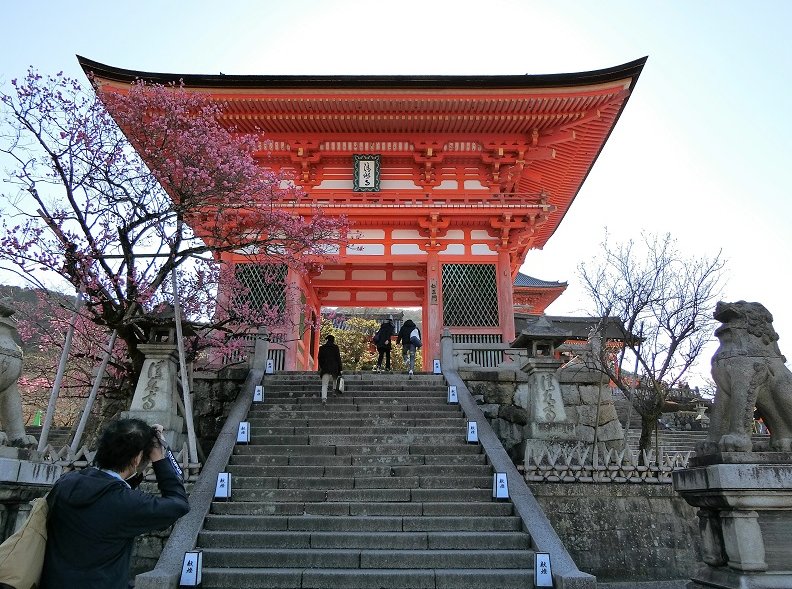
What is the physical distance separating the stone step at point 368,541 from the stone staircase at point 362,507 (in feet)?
0.04

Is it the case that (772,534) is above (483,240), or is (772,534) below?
below

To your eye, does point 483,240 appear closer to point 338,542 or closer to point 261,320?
point 261,320

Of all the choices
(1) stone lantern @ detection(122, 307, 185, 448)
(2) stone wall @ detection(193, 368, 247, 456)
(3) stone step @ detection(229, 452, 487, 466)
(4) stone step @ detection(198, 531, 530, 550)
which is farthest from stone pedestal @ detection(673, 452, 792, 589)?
(2) stone wall @ detection(193, 368, 247, 456)

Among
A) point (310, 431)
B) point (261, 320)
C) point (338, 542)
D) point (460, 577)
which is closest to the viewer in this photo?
point (460, 577)

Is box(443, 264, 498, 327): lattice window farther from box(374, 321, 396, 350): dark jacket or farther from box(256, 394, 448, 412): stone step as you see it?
box(256, 394, 448, 412): stone step

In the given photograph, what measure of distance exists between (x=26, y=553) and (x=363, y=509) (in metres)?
5.11

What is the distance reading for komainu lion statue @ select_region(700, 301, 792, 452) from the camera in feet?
14.8

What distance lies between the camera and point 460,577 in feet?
18.1

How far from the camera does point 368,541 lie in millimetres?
6164

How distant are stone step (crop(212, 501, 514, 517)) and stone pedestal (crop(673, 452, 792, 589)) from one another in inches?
111

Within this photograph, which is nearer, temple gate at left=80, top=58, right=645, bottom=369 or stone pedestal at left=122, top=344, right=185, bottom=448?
stone pedestal at left=122, top=344, right=185, bottom=448

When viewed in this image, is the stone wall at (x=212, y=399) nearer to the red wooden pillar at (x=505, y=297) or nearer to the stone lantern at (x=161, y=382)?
the stone lantern at (x=161, y=382)

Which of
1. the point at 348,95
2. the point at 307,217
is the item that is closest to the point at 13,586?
the point at 307,217

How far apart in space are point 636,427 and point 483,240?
7836 mm
